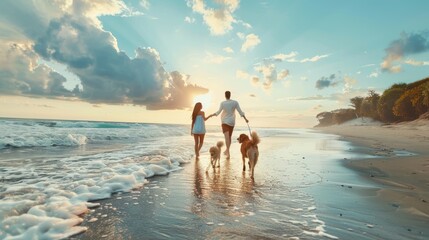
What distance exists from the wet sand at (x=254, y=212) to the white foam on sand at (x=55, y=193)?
0.31m

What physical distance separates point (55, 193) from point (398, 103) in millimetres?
58779

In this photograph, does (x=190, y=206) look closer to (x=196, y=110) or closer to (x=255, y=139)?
(x=255, y=139)

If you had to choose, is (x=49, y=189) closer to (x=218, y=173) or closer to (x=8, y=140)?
(x=218, y=173)

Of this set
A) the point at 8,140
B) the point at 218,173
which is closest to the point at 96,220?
the point at 218,173

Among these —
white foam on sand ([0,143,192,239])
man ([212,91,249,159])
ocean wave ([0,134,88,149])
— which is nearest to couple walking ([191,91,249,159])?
man ([212,91,249,159])

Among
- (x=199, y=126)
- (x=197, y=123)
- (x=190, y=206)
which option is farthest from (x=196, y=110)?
(x=190, y=206)

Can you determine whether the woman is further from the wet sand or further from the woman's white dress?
the wet sand

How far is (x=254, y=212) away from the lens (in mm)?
4184

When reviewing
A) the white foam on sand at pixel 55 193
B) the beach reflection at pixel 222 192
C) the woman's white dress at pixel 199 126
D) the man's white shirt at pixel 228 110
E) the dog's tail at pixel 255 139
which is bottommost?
the beach reflection at pixel 222 192

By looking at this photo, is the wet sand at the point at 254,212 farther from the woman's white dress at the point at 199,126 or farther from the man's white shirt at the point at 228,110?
the woman's white dress at the point at 199,126

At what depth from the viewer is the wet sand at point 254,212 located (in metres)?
3.39

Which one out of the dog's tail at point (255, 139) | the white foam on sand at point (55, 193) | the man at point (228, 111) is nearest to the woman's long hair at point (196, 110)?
the man at point (228, 111)

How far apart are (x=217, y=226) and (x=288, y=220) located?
3.42 ft

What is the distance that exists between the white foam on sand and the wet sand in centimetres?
31
